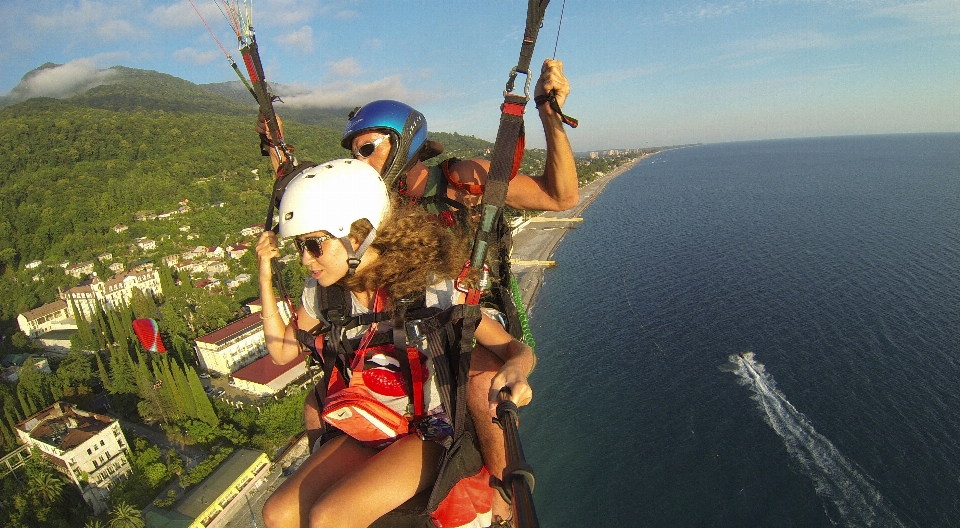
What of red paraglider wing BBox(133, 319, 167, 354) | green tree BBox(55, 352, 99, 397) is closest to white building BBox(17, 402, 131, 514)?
green tree BBox(55, 352, 99, 397)

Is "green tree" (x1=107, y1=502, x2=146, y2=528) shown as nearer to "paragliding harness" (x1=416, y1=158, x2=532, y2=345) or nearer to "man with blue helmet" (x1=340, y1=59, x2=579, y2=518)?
"man with blue helmet" (x1=340, y1=59, x2=579, y2=518)

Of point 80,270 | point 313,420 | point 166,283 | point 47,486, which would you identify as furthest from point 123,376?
point 80,270

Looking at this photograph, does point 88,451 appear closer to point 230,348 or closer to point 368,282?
point 230,348

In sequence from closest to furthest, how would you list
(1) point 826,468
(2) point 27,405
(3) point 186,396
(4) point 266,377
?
(1) point 826,468 → (3) point 186,396 → (2) point 27,405 → (4) point 266,377

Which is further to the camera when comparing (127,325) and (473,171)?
(127,325)

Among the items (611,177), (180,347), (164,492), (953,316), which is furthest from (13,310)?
(611,177)

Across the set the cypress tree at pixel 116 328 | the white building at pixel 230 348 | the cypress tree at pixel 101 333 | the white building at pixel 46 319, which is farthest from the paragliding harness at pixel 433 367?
the white building at pixel 46 319
